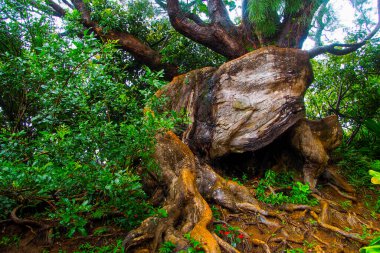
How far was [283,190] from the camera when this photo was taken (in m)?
5.28

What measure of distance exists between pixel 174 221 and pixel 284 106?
3.06 metres

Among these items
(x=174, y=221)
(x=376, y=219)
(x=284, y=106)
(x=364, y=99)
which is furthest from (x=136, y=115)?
(x=364, y=99)

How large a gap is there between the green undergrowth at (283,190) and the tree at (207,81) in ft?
1.20

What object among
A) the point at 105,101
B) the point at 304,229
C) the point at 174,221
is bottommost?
the point at 304,229

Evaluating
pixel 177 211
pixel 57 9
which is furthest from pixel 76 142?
pixel 57 9

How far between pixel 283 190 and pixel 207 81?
9.28 ft

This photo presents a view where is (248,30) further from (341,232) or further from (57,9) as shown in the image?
(57,9)

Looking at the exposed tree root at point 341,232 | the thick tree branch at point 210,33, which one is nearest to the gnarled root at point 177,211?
the exposed tree root at point 341,232

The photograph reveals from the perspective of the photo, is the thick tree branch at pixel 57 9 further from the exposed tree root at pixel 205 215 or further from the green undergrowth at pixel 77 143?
the exposed tree root at pixel 205 215

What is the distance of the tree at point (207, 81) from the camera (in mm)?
3623

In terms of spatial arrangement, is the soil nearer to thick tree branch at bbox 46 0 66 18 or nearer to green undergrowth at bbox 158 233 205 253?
green undergrowth at bbox 158 233 205 253

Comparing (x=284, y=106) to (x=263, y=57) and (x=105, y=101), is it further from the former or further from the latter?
(x=105, y=101)

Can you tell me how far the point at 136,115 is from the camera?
11.8ft

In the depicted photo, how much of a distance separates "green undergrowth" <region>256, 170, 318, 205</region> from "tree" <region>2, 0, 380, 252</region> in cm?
37
